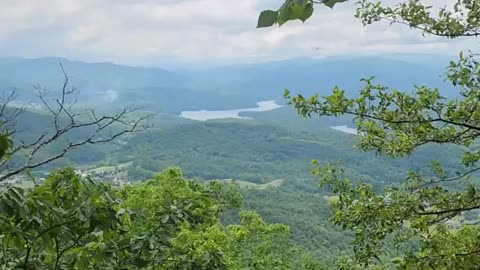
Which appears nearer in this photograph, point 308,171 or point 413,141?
point 413,141

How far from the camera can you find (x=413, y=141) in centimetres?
371

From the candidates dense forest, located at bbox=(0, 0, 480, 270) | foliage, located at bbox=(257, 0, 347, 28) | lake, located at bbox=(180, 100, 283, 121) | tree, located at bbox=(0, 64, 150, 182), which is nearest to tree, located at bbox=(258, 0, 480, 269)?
dense forest, located at bbox=(0, 0, 480, 270)

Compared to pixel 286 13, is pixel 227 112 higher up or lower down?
lower down

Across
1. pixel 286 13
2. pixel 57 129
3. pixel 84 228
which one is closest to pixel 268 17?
pixel 286 13

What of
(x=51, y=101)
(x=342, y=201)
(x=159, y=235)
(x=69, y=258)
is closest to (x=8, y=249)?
(x=69, y=258)

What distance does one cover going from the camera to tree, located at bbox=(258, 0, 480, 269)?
12.1ft

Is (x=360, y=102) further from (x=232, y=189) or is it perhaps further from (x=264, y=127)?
(x=264, y=127)

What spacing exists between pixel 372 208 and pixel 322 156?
77402 mm

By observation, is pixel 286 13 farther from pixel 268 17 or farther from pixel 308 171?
pixel 308 171

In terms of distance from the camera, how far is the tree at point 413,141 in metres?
3.69

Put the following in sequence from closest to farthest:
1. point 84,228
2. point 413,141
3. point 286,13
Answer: point 286,13 < point 84,228 < point 413,141

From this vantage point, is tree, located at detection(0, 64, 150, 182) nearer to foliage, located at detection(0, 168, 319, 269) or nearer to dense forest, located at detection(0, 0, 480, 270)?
dense forest, located at detection(0, 0, 480, 270)

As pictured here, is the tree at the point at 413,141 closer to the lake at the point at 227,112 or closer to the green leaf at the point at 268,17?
the green leaf at the point at 268,17

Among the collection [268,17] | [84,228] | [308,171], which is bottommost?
[308,171]
